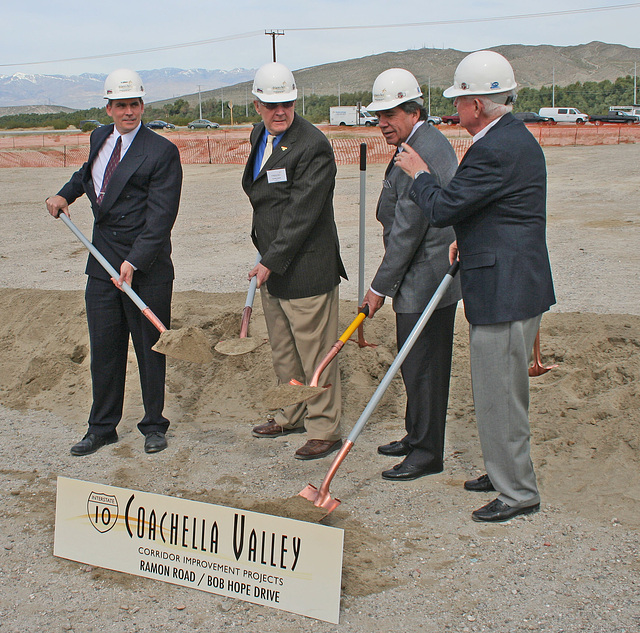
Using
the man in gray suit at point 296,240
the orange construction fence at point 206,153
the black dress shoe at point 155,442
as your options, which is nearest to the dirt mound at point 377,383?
the black dress shoe at point 155,442

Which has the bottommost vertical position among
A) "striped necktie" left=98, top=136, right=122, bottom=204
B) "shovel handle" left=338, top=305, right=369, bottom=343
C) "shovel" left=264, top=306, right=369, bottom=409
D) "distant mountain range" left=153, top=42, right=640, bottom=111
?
"shovel" left=264, top=306, right=369, bottom=409

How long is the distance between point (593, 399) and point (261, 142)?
101 inches

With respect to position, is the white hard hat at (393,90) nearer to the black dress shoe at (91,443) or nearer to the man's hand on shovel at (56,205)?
the man's hand on shovel at (56,205)

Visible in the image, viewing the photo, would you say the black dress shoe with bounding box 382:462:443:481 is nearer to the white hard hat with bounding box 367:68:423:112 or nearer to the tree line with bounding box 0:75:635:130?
the white hard hat with bounding box 367:68:423:112

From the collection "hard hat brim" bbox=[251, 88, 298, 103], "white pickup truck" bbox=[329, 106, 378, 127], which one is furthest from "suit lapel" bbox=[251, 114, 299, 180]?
"white pickup truck" bbox=[329, 106, 378, 127]

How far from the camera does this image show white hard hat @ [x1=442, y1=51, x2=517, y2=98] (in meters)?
2.93

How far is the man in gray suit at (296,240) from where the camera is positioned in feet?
12.7

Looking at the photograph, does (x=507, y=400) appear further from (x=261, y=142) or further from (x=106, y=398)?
(x=106, y=398)

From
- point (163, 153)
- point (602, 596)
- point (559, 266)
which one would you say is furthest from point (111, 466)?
point (559, 266)

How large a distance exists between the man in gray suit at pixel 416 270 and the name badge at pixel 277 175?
1.87 feet

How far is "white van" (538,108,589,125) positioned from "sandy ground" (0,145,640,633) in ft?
131

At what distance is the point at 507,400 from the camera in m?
3.18

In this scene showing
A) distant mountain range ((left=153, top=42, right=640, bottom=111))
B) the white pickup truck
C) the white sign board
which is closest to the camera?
the white sign board

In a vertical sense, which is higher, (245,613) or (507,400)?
(507,400)
